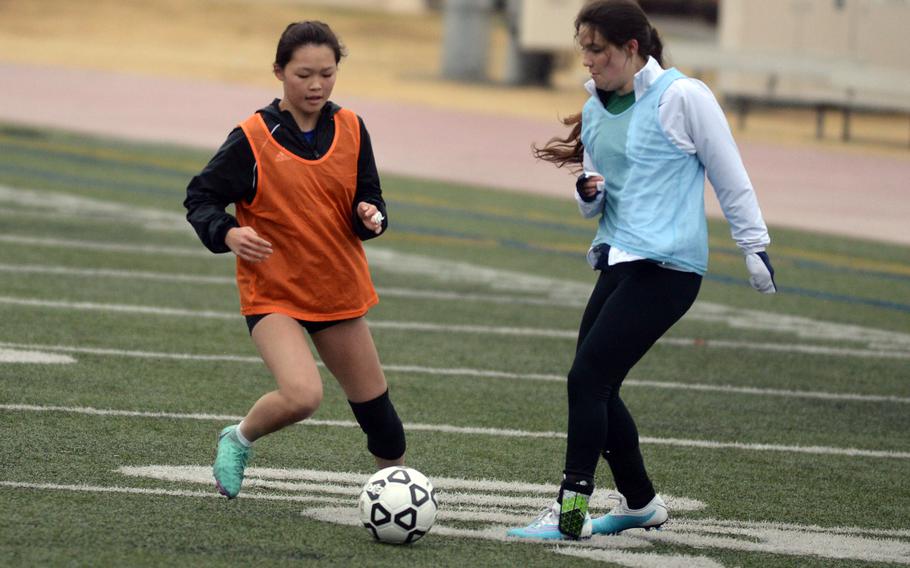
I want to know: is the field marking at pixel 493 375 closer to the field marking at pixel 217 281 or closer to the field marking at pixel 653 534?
the field marking at pixel 217 281

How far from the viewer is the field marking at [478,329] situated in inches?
432

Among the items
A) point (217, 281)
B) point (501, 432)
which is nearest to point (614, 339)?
point (501, 432)

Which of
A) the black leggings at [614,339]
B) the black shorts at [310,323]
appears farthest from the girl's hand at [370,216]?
the black leggings at [614,339]

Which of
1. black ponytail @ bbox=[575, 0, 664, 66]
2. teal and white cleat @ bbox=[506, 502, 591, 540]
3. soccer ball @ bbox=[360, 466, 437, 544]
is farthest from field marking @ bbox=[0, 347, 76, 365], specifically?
black ponytail @ bbox=[575, 0, 664, 66]

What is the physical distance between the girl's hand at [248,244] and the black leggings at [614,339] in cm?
115

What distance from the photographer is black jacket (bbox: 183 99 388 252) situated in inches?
235

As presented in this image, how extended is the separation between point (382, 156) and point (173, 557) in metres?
18.1

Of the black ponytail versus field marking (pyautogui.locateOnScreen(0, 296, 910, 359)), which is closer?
the black ponytail

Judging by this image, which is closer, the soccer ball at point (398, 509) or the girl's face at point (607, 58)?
the soccer ball at point (398, 509)

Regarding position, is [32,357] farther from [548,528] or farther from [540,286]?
[540,286]

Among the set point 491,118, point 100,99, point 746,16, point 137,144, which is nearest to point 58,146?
point 137,144

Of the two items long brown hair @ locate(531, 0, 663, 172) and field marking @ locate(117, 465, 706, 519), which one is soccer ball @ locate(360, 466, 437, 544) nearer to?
field marking @ locate(117, 465, 706, 519)

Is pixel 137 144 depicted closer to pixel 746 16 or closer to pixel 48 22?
pixel 746 16

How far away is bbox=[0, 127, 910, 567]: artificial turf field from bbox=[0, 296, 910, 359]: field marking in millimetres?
32
